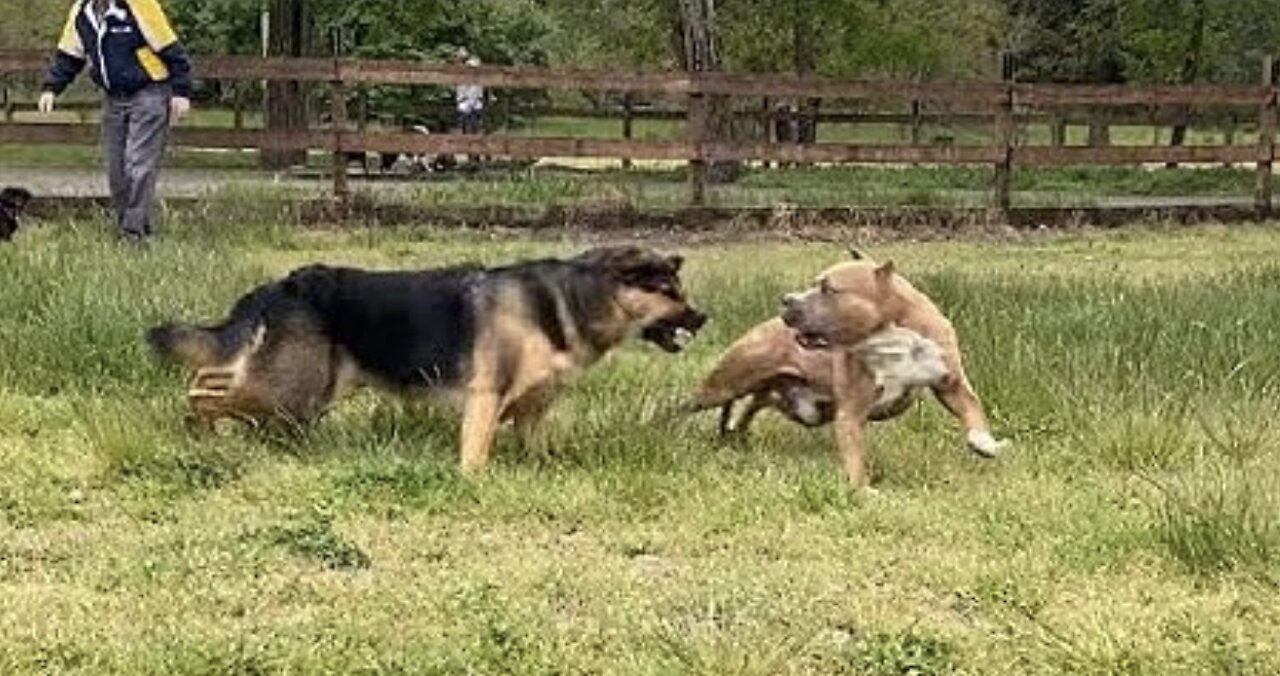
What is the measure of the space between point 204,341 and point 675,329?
162 centimetres

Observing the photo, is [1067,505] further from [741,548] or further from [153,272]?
[153,272]

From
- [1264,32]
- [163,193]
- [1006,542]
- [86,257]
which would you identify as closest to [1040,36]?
[1264,32]

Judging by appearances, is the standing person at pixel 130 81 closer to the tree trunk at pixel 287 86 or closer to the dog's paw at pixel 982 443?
the dog's paw at pixel 982 443

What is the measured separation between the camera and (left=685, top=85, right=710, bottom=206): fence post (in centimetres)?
1672

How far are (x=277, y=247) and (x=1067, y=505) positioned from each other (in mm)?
8514

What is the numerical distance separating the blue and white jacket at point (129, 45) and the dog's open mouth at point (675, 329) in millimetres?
5923

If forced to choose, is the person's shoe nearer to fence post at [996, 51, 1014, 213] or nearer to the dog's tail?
the dog's tail

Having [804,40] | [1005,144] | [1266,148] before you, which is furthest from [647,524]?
[804,40]

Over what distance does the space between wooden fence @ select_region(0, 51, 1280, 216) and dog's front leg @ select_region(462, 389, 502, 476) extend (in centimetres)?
964

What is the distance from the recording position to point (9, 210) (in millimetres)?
11836

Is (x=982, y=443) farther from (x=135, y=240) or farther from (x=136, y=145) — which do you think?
(x=136, y=145)

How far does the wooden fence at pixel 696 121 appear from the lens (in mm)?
15922

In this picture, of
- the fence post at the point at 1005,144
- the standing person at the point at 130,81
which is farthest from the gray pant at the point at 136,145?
the fence post at the point at 1005,144

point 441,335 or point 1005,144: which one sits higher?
point 441,335
